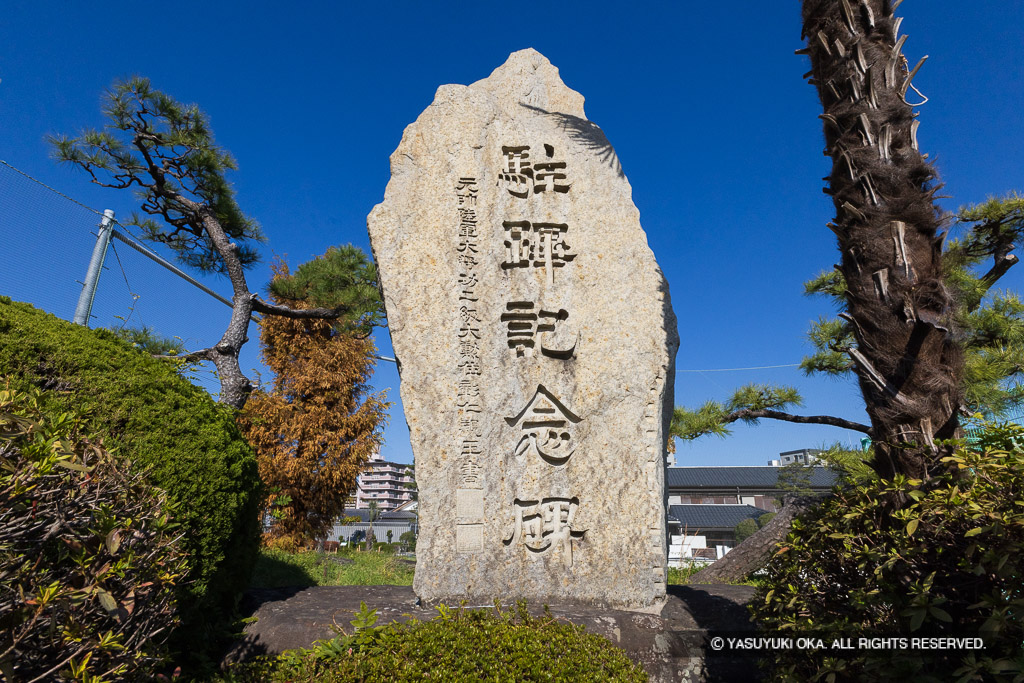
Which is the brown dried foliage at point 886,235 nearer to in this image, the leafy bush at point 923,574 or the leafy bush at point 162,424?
the leafy bush at point 923,574

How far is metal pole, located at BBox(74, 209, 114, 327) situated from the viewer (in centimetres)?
675

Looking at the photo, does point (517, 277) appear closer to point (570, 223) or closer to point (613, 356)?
point (570, 223)

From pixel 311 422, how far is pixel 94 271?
15.5ft

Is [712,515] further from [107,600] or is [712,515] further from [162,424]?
[107,600]

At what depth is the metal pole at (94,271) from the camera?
6.75 metres

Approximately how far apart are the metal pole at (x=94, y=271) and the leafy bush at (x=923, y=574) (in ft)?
25.6

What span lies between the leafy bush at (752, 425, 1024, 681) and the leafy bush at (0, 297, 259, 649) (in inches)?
120

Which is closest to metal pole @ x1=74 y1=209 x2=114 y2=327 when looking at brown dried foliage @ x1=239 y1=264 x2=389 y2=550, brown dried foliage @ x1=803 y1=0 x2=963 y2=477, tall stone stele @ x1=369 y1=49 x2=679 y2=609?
brown dried foliage @ x1=239 y1=264 x2=389 y2=550

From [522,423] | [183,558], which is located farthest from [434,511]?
[183,558]

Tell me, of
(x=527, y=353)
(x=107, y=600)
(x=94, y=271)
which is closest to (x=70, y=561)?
(x=107, y=600)

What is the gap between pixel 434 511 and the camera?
13.2 feet

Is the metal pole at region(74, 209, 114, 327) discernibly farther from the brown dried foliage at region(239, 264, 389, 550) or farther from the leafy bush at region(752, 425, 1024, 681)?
the leafy bush at region(752, 425, 1024, 681)

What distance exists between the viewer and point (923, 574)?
81.8 inches

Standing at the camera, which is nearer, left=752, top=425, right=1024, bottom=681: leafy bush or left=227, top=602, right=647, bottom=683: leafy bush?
left=752, top=425, right=1024, bottom=681: leafy bush
